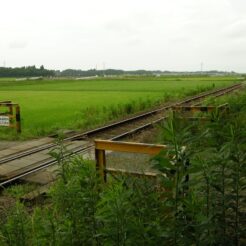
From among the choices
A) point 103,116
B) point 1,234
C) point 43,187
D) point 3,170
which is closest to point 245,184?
point 1,234

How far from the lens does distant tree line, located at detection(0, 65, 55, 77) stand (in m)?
152

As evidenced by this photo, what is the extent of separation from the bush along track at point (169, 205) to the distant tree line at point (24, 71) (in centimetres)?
15545

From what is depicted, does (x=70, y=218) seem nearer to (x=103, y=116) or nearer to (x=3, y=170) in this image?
(x=3, y=170)

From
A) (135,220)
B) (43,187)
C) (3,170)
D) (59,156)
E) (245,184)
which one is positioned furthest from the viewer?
(3,170)

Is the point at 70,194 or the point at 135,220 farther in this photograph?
the point at 70,194

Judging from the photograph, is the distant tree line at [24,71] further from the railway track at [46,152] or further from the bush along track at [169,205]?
the bush along track at [169,205]

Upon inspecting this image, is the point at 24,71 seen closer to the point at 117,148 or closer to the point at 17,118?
the point at 17,118

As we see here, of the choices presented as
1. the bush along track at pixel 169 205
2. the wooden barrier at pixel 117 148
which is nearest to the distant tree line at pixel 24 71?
the wooden barrier at pixel 117 148

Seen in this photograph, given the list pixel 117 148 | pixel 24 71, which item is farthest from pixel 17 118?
pixel 24 71

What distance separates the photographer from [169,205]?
9.50ft

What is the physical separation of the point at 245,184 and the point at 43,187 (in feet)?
17.7

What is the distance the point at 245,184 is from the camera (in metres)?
3.00

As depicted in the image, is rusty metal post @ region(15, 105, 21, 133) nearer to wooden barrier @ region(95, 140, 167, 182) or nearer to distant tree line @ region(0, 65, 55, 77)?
wooden barrier @ region(95, 140, 167, 182)

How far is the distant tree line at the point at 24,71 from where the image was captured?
15225cm
